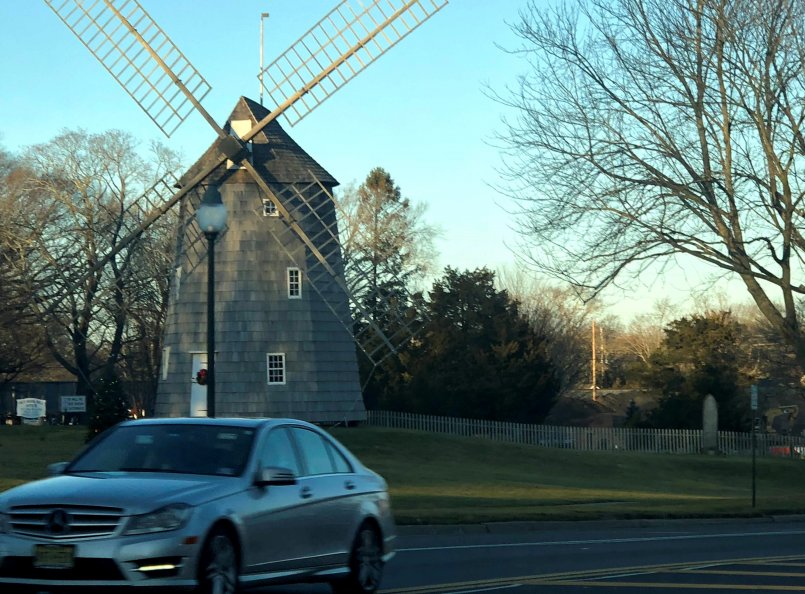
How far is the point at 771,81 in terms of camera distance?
84.8 feet

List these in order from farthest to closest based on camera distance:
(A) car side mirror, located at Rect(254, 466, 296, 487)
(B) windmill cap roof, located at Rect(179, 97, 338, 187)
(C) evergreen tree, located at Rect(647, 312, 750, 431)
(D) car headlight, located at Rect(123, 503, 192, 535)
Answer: (C) evergreen tree, located at Rect(647, 312, 750, 431) < (B) windmill cap roof, located at Rect(179, 97, 338, 187) < (A) car side mirror, located at Rect(254, 466, 296, 487) < (D) car headlight, located at Rect(123, 503, 192, 535)

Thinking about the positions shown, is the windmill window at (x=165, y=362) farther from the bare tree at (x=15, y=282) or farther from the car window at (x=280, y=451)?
the car window at (x=280, y=451)

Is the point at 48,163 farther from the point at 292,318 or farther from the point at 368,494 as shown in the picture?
the point at 368,494

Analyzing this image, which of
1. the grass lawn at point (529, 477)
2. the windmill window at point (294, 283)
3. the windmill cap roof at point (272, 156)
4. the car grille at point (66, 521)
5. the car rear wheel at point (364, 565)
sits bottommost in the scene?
the grass lawn at point (529, 477)

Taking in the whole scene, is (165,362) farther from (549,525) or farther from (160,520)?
(160,520)

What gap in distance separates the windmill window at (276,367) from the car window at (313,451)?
3340cm

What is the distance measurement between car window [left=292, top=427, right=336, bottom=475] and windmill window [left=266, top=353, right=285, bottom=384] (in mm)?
33402

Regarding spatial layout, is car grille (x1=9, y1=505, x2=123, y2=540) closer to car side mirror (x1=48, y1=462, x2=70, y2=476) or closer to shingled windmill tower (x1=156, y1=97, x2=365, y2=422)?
car side mirror (x1=48, y1=462, x2=70, y2=476)

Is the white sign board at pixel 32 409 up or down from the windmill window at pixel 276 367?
down

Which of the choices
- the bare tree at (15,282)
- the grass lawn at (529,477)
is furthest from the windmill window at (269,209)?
the bare tree at (15,282)

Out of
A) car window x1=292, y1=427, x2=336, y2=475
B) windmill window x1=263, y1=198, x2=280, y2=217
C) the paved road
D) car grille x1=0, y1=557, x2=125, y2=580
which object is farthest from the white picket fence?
car grille x1=0, y1=557, x2=125, y2=580

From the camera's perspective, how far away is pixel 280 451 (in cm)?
1098

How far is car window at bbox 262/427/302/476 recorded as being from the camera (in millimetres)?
10773

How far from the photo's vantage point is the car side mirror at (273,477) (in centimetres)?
1025
